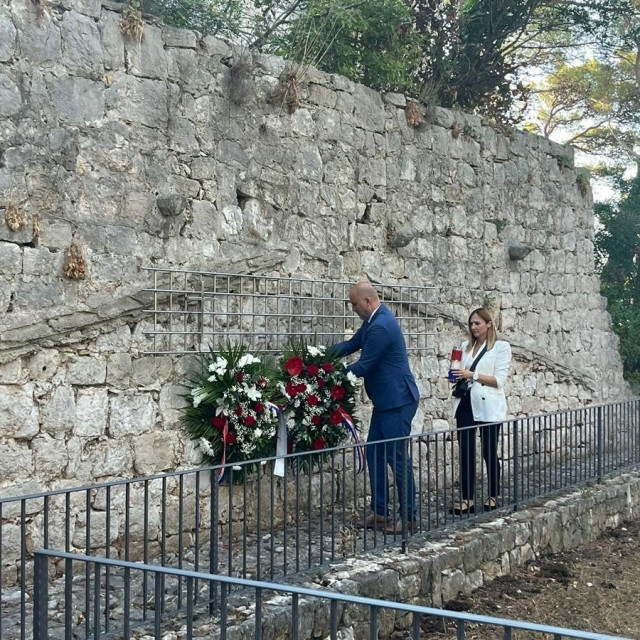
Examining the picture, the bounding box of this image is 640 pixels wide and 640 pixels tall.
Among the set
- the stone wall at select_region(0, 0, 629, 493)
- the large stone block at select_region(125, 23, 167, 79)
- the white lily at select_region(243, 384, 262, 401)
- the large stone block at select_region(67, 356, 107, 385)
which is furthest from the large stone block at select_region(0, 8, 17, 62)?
the white lily at select_region(243, 384, 262, 401)

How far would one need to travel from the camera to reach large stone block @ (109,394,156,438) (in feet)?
19.4

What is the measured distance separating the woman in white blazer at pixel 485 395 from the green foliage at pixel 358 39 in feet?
8.70

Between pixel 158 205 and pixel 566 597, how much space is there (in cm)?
370

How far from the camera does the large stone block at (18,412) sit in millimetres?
5344

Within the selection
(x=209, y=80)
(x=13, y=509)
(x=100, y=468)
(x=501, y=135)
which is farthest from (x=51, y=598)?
(x=501, y=135)

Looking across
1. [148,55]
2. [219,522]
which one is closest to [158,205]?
[148,55]

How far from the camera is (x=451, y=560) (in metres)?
5.92

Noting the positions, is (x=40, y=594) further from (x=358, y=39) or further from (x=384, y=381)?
(x=358, y=39)

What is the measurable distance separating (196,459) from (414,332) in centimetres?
271

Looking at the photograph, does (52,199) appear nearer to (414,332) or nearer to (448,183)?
(414,332)

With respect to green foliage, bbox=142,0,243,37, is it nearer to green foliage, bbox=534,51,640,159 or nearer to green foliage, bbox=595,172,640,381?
green foliage, bbox=595,172,640,381

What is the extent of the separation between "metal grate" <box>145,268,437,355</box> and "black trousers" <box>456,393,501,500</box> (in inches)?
48.9

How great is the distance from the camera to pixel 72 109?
5.84 metres

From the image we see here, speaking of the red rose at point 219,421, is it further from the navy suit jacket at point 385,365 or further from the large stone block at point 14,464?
the large stone block at point 14,464
